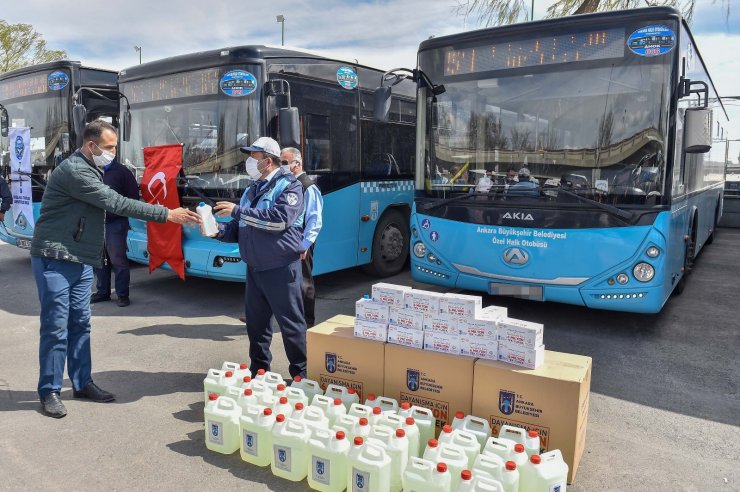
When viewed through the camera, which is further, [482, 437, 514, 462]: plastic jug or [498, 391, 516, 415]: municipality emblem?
[498, 391, 516, 415]: municipality emblem

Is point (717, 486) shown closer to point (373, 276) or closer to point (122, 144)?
point (373, 276)

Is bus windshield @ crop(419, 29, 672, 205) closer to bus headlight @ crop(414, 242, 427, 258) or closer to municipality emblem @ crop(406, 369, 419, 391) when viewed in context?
bus headlight @ crop(414, 242, 427, 258)

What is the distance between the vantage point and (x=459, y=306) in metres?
3.70

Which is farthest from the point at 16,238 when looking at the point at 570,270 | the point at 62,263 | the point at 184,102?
the point at 570,270

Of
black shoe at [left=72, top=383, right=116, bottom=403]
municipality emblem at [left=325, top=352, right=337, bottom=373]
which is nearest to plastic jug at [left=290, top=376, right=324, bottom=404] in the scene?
municipality emblem at [left=325, top=352, right=337, bottom=373]

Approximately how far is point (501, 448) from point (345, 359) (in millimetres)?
1391

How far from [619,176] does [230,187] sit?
4.20m

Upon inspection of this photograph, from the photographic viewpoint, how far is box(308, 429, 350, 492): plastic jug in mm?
3082

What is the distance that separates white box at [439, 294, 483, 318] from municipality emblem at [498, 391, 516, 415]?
513mm

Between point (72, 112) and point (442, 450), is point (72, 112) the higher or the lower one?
the higher one

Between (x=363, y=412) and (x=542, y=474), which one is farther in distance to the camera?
(x=363, y=412)

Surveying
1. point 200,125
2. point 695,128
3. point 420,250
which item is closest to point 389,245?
point 420,250

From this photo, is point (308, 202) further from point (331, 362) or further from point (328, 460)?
point (328, 460)

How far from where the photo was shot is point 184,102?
7.09m
